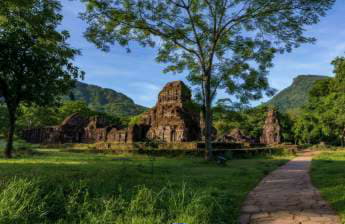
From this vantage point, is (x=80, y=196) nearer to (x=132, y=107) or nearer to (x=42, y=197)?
(x=42, y=197)

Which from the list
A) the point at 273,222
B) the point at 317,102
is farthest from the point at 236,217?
the point at 317,102

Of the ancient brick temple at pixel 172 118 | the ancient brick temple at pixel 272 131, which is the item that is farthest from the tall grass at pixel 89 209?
the ancient brick temple at pixel 272 131

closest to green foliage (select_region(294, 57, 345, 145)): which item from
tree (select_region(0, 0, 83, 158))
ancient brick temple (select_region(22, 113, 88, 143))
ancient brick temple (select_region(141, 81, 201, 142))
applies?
ancient brick temple (select_region(141, 81, 201, 142))

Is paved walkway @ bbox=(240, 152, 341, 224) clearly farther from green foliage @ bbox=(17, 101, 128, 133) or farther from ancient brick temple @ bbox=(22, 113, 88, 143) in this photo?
green foliage @ bbox=(17, 101, 128, 133)

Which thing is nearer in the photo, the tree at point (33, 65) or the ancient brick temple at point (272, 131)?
the tree at point (33, 65)

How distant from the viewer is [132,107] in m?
173

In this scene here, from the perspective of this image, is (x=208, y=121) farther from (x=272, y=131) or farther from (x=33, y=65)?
(x=272, y=131)

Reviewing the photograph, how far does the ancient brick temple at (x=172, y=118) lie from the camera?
3806 centimetres

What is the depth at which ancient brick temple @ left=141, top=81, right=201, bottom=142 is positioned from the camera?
38.1 m

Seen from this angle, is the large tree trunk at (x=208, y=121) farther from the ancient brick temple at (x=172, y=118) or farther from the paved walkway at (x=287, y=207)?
the ancient brick temple at (x=172, y=118)

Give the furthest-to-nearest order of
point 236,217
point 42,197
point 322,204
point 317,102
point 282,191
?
→ 1. point 317,102
2. point 282,191
3. point 322,204
4. point 42,197
5. point 236,217

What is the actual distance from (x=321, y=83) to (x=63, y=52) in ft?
162

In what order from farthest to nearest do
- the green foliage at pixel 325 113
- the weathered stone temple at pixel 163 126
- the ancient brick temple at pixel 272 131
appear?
the ancient brick temple at pixel 272 131 < the weathered stone temple at pixel 163 126 < the green foliage at pixel 325 113

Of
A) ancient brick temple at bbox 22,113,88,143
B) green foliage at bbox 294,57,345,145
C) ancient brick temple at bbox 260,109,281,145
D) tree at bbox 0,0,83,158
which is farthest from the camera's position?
ancient brick temple at bbox 22,113,88,143
